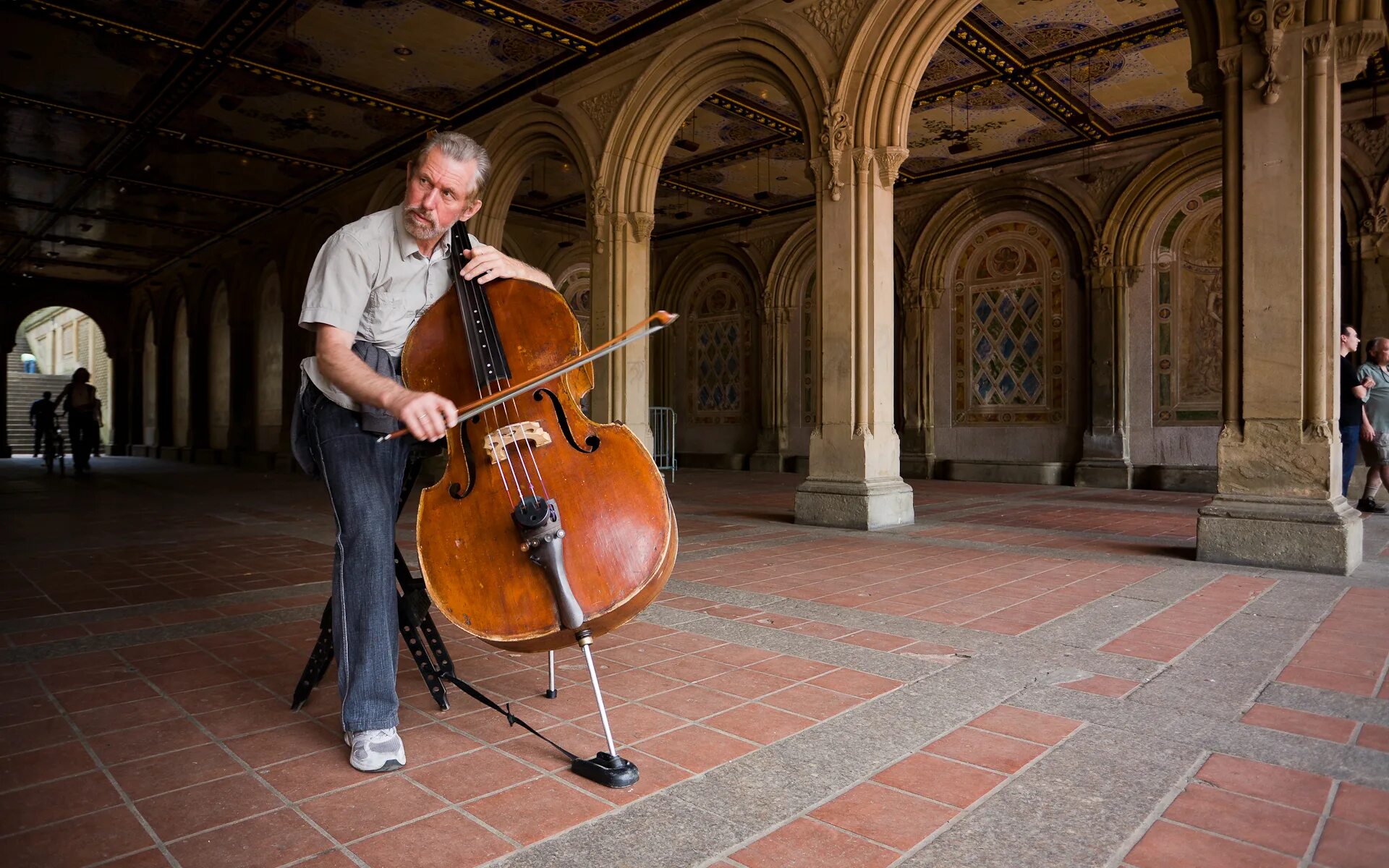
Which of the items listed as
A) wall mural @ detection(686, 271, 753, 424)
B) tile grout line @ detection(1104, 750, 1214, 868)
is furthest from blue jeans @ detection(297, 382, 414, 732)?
wall mural @ detection(686, 271, 753, 424)

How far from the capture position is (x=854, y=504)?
296 inches

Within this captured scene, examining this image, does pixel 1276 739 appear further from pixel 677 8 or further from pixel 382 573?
pixel 677 8

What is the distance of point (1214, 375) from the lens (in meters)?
12.5

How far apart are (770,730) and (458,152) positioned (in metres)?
1.86

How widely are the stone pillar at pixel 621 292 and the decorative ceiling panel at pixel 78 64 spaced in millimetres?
5573

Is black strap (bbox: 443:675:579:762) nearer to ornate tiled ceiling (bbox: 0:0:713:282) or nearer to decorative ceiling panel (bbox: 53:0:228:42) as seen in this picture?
ornate tiled ceiling (bbox: 0:0:713:282)

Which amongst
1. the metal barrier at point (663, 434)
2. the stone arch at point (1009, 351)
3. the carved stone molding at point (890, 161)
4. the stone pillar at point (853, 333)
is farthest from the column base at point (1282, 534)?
the metal barrier at point (663, 434)

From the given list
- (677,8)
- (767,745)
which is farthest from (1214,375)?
(767,745)

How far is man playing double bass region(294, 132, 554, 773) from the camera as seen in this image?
88.6 inches

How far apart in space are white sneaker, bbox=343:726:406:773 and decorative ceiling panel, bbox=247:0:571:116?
28.7 ft

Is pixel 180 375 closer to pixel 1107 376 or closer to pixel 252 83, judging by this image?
pixel 252 83

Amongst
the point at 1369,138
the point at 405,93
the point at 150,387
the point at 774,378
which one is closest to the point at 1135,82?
the point at 1369,138

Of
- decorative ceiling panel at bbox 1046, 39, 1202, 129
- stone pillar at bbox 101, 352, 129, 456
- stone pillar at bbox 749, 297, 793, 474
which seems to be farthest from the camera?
stone pillar at bbox 101, 352, 129, 456

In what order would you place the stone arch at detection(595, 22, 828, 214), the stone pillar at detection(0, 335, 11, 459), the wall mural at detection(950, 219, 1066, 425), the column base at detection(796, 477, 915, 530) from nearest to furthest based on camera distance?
1. the column base at detection(796, 477, 915, 530)
2. the stone arch at detection(595, 22, 828, 214)
3. the wall mural at detection(950, 219, 1066, 425)
4. the stone pillar at detection(0, 335, 11, 459)
